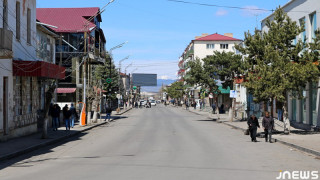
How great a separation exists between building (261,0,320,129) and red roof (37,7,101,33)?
1193 inches

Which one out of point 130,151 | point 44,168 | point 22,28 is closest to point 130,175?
point 44,168

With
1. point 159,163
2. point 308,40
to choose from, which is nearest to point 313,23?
point 308,40

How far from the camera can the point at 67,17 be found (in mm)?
57969

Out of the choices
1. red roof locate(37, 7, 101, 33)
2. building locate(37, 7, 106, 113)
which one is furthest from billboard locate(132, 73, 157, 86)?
building locate(37, 7, 106, 113)

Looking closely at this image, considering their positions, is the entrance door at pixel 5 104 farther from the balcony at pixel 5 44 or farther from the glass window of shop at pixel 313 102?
the glass window of shop at pixel 313 102

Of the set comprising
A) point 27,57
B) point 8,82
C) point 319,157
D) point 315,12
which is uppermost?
point 315,12

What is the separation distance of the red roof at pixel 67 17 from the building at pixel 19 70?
2685 centimetres

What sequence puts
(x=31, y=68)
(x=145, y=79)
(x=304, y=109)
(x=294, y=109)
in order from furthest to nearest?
(x=145, y=79)
(x=294, y=109)
(x=304, y=109)
(x=31, y=68)

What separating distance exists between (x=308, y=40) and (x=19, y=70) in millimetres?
17998

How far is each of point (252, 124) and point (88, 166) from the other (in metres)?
11.3

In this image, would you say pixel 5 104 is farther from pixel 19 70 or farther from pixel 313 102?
pixel 313 102

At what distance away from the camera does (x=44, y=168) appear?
40.0 ft

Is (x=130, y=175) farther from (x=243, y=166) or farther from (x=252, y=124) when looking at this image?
(x=252, y=124)

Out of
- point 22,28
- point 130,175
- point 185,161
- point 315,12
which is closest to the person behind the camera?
point 130,175
